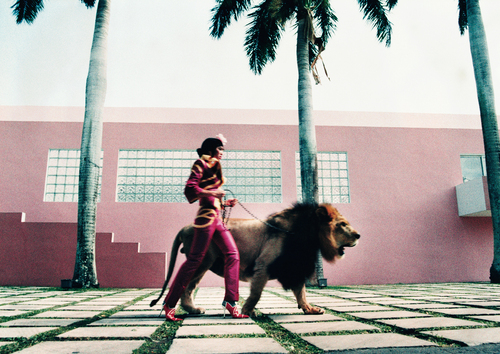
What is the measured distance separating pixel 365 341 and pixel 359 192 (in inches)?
387

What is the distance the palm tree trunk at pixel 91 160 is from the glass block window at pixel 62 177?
366 cm

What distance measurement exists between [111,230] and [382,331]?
31.9ft

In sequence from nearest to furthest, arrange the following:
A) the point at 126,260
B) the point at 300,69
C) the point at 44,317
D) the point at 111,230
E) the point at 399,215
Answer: the point at 44,317 < the point at 300,69 < the point at 126,260 < the point at 111,230 < the point at 399,215

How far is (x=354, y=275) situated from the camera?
10.7 metres

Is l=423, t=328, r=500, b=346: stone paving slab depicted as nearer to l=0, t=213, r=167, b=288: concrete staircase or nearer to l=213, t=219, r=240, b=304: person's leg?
l=213, t=219, r=240, b=304: person's leg

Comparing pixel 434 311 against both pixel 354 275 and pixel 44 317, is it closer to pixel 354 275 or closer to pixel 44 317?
pixel 44 317

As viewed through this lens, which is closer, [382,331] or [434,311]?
[382,331]

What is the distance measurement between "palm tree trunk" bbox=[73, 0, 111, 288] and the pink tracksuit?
510 centimetres

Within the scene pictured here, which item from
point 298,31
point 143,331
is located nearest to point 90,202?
point 143,331

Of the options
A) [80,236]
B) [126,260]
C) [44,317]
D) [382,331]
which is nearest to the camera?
[382,331]

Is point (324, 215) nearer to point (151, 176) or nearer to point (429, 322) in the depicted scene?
point (429, 322)

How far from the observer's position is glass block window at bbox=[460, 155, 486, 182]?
39.1ft

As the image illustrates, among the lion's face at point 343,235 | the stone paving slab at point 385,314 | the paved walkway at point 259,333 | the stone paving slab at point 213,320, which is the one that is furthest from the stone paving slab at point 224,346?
the lion's face at point 343,235

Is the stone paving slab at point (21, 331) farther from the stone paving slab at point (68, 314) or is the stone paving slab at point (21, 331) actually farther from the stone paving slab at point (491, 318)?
the stone paving slab at point (491, 318)
